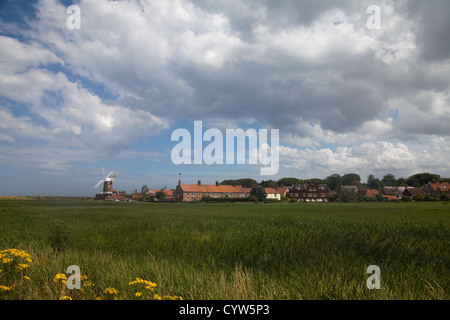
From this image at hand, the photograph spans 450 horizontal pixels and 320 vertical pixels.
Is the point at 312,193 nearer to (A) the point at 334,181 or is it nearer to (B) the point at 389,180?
(A) the point at 334,181

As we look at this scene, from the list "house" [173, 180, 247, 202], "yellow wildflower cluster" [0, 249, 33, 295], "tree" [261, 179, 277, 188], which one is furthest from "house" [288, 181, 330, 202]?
"yellow wildflower cluster" [0, 249, 33, 295]

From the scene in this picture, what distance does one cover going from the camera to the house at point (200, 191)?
12238cm

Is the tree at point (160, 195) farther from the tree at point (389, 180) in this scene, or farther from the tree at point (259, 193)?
the tree at point (389, 180)

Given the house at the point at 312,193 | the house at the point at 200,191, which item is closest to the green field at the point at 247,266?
the house at the point at 312,193

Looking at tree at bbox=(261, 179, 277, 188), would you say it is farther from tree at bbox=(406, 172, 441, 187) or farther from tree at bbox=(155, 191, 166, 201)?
tree at bbox=(406, 172, 441, 187)

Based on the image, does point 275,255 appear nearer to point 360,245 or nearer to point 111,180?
point 360,245

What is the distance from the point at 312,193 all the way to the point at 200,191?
51.2 meters

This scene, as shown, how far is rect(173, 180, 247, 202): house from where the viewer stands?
4818 inches
